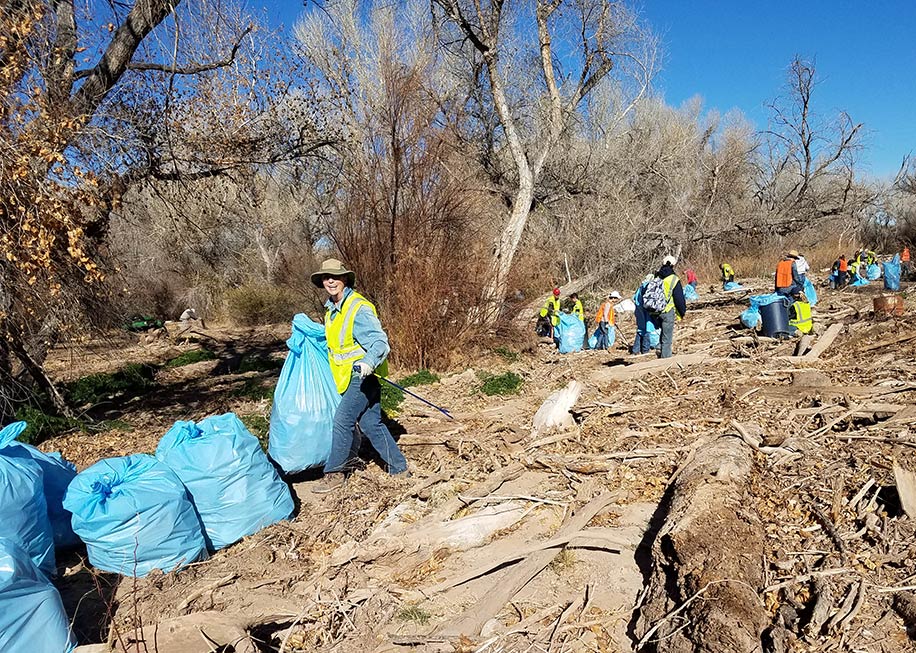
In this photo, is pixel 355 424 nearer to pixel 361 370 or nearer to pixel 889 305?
pixel 361 370

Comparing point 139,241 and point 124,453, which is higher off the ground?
point 139,241

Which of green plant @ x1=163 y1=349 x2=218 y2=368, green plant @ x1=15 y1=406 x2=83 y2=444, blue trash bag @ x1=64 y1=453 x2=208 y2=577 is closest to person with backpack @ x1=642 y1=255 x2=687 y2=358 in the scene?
blue trash bag @ x1=64 y1=453 x2=208 y2=577

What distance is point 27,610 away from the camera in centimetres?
244

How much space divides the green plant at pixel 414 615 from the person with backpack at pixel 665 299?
19.5ft

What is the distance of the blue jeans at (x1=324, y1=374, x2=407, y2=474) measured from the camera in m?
4.46

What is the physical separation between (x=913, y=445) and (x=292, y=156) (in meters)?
7.94

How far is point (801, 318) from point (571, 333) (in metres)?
3.56

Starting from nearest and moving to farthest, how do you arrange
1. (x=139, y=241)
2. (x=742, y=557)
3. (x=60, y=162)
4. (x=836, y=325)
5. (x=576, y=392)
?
(x=742, y=557) < (x=60, y=162) < (x=576, y=392) < (x=836, y=325) < (x=139, y=241)

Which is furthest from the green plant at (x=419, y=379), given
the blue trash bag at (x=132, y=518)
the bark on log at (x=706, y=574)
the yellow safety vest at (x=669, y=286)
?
the bark on log at (x=706, y=574)

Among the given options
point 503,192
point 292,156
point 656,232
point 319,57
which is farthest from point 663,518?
point 656,232

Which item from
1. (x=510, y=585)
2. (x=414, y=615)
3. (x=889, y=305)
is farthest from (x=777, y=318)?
(x=414, y=615)

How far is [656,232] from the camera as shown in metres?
20.5

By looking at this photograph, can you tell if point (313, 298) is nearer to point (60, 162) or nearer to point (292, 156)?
point (292, 156)

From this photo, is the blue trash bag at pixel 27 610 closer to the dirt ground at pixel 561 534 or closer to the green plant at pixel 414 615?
the dirt ground at pixel 561 534
